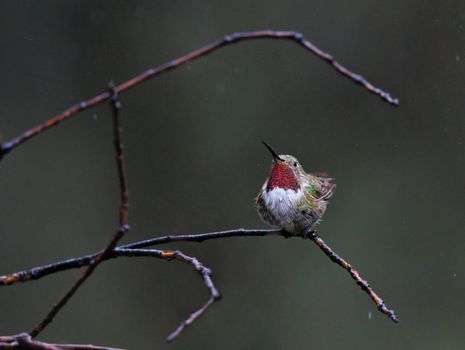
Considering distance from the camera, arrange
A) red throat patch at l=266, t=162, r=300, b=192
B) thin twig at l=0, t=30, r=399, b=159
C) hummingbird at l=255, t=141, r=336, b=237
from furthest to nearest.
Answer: red throat patch at l=266, t=162, r=300, b=192 < hummingbird at l=255, t=141, r=336, b=237 < thin twig at l=0, t=30, r=399, b=159

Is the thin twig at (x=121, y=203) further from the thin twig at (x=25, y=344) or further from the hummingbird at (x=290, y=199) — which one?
the hummingbird at (x=290, y=199)

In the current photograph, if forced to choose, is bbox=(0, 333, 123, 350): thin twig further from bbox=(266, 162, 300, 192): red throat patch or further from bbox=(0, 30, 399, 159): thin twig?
bbox=(266, 162, 300, 192): red throat patch

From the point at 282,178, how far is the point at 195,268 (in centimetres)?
180

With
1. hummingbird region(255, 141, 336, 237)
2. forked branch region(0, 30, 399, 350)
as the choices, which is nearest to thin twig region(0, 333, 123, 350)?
forked branch region(0, 30, 399, 350)

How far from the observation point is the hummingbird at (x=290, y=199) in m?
2.40

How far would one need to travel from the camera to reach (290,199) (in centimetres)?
246

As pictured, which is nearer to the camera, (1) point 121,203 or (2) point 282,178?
(1) point 121,203

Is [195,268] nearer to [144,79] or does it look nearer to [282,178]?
[144,79]

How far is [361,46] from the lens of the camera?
236 inches

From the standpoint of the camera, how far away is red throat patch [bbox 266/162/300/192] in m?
2.52

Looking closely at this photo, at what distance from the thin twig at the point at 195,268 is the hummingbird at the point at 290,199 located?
1475 mm

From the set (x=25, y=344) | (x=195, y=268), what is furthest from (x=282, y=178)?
(x=25, y=344)

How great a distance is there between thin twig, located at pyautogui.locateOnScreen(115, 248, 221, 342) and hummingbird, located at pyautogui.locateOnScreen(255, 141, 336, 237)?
1475 mm

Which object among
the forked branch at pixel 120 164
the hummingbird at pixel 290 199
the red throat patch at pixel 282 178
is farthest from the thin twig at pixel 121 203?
the red throat patch at pixel 282 178
